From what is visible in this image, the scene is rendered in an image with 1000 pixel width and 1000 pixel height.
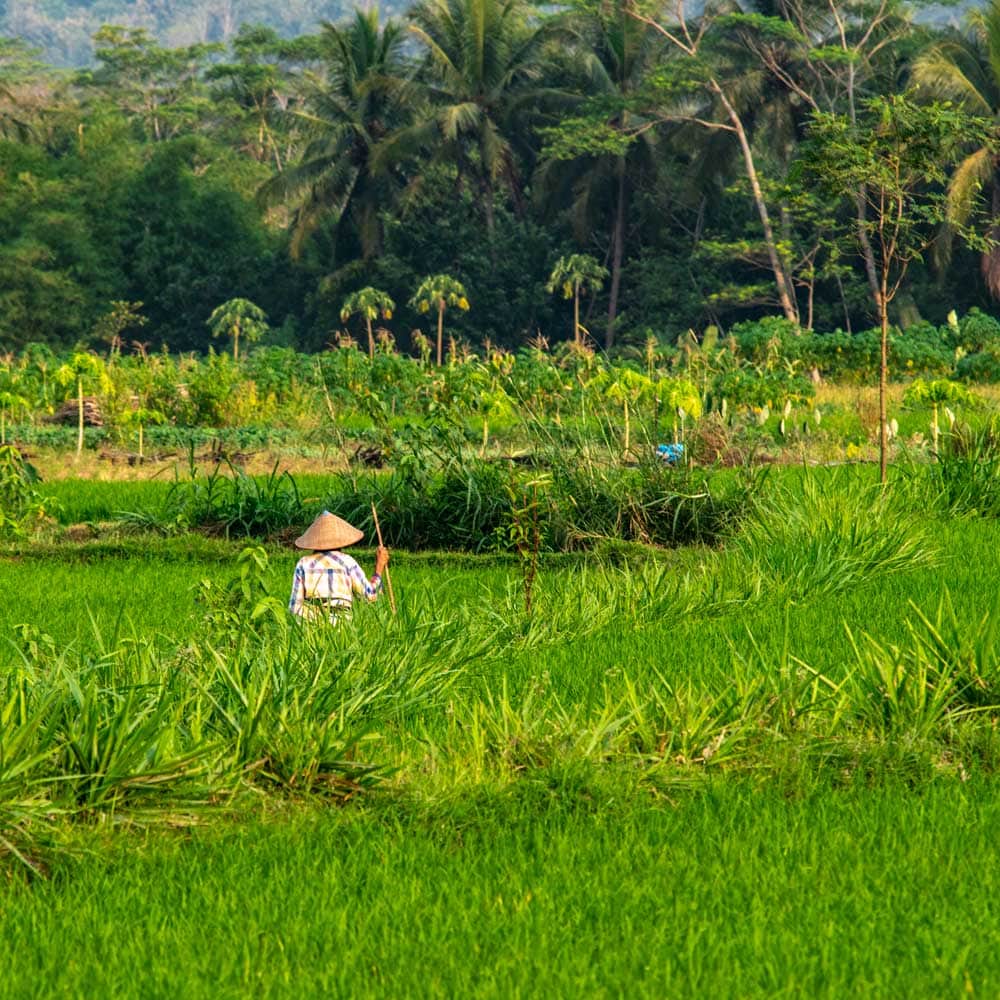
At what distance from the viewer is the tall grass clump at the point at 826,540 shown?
969 cm

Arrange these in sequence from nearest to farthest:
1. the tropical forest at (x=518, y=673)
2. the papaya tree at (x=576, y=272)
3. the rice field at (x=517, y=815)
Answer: the rice field at (x=517, y=815)
the tropical forest at (x=518, y=673)
the papaya tree at (x=576, y=272)

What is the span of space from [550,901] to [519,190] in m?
49.1

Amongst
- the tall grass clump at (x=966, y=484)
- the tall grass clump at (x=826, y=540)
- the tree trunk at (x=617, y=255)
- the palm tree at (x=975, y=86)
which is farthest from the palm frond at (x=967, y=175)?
the tall grass clump at (x=826, y=540)

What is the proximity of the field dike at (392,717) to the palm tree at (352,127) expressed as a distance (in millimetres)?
41854

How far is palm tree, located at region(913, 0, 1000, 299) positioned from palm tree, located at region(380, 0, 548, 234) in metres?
12.9

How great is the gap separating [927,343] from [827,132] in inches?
727

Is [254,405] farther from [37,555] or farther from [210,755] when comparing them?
[210,755]

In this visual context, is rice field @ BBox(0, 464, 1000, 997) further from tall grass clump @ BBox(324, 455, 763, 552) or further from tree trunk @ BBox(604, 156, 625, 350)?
tree trunk @ BBox(604, 156, 625, 350)

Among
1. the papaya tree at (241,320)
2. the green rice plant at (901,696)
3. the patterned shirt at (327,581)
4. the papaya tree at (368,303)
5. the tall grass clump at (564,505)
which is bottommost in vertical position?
the papaya tree at (241,320)

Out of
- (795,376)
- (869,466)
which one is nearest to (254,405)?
(795,376)

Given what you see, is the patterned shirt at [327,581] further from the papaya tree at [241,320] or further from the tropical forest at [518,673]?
the papaya tree at [241,320]

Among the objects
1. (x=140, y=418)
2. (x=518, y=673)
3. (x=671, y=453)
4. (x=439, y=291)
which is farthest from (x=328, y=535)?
(x=439, y=291)

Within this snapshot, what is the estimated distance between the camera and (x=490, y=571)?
11.5 metres

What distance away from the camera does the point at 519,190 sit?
171 ft
